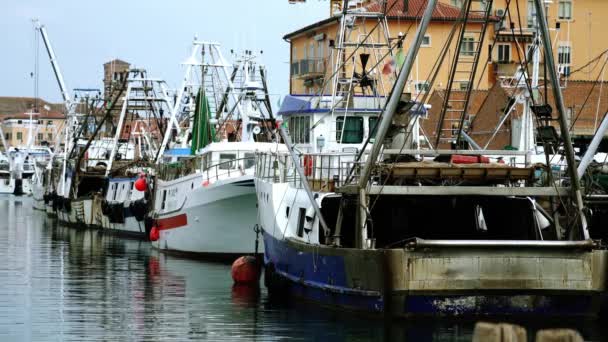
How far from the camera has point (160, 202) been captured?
155 feet

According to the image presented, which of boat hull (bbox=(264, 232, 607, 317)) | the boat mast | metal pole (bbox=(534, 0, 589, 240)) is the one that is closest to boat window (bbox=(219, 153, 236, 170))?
the boat mast

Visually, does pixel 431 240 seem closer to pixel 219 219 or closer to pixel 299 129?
pixel 299 129

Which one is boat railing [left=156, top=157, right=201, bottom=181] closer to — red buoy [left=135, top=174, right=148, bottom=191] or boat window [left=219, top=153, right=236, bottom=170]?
boat window [left=219, top=153, right=236, bottom=170]

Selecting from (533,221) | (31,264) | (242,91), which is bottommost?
(31,264)

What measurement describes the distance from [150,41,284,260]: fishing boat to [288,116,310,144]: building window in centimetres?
137

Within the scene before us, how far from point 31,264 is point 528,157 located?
66.6 ft

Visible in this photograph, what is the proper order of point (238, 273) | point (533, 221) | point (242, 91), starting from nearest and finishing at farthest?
point (533, 221) < point (238, 273) < point (242, 91)

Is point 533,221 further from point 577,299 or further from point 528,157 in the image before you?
point 577,299

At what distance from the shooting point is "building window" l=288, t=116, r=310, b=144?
110 ft

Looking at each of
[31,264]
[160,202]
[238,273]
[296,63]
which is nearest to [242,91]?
[160,202]

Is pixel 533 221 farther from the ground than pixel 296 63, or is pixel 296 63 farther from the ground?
pixel 296 63

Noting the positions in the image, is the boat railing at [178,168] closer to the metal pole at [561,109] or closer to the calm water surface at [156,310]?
the calm water surface at [156,310]

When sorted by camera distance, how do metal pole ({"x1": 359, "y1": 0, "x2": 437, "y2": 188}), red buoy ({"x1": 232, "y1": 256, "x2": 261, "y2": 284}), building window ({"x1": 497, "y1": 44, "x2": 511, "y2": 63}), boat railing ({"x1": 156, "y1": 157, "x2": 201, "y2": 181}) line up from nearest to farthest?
metal pole ({"x1": 359, "y1": 0, "x2": 437, "y2": 188}) < red buoy ({"x1": 232, "y1": 256, "x2": 261, "y2": 284}) < boat railing ({"x1": 156, "y1": 157, "x2": 201, "y2": 181}) < building window ({"x1": 497, "y1": 44, "x2": 511, "y2": 63})

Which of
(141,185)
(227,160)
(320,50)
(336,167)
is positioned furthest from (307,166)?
(320,50)
